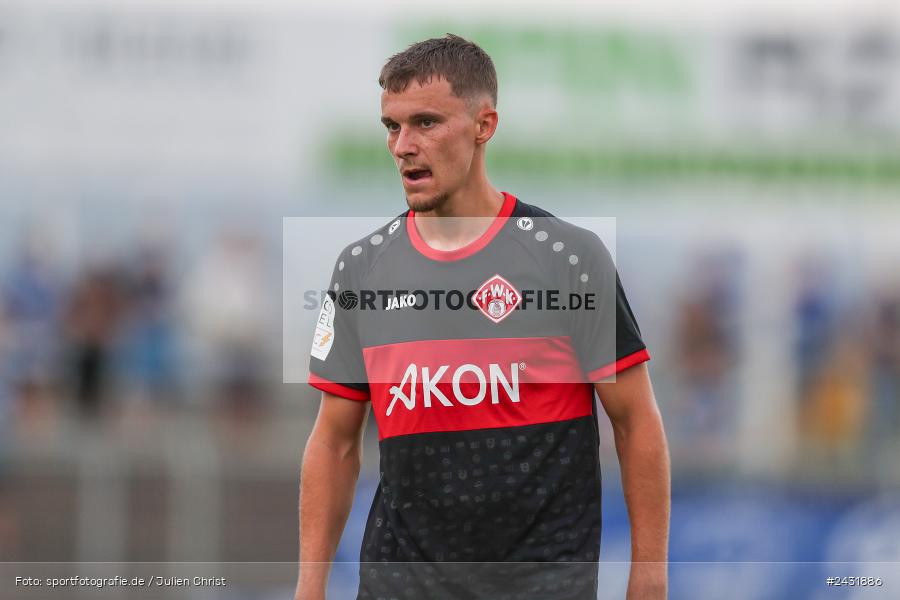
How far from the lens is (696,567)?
7355 mm

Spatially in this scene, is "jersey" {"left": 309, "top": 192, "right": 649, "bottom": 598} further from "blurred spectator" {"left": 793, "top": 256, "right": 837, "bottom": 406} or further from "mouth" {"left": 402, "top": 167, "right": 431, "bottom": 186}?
"blurred spectator" {"left": 793, "top": 256, "right": 837, "bottom": 406}

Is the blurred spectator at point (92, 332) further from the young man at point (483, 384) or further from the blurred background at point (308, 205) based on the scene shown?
the young man at point (483, 384)

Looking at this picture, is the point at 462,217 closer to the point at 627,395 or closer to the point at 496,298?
the point at 496,298

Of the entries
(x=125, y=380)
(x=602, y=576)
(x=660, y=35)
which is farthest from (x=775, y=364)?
(x=125, y=380)

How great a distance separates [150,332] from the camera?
8578mm

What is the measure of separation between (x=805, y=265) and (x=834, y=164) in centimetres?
95

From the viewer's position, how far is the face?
345 cm

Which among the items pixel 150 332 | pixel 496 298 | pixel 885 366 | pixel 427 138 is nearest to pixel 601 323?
pixel 496 298

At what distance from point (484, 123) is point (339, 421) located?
1.03 m

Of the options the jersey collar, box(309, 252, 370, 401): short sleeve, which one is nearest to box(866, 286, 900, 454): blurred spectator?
the jersey collar

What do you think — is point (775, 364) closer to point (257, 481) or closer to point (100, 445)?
point (257, 481)

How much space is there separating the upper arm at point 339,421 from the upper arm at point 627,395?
2.50 feet

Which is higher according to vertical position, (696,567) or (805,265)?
(805,265)

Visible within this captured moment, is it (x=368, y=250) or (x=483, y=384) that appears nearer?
(x=483, y=384)
